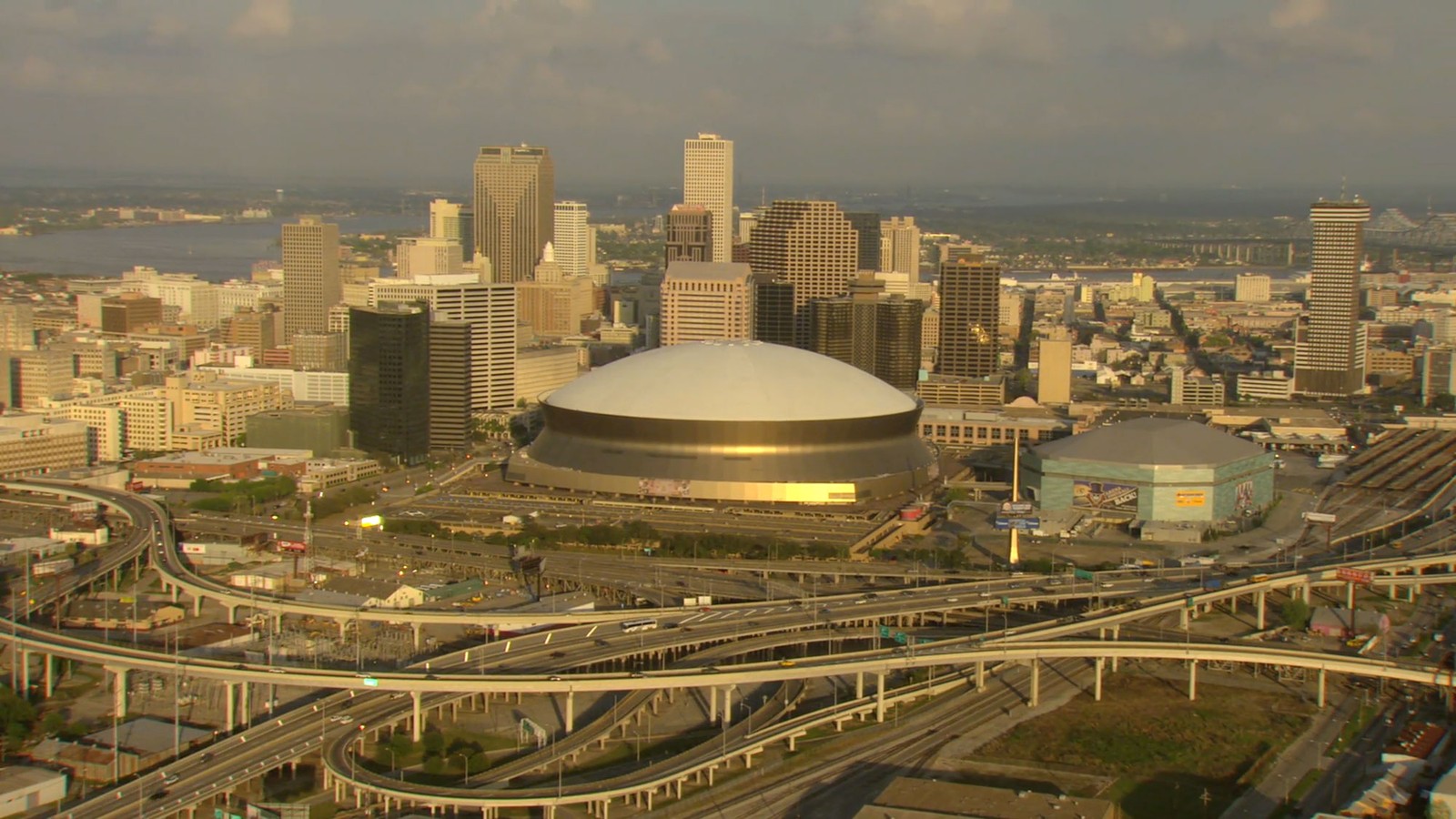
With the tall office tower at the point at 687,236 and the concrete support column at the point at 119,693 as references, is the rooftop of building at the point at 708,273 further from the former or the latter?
the concrete support column at the point at 119,693

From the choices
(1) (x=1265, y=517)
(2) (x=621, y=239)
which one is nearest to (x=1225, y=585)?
(1) (x=1265, y=517)

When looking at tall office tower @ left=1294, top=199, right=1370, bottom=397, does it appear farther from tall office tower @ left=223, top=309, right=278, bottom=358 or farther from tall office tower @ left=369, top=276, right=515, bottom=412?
tall office tower @ left=223, top=309, right=278, bottom=358

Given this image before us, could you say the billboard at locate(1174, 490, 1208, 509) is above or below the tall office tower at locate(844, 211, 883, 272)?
below

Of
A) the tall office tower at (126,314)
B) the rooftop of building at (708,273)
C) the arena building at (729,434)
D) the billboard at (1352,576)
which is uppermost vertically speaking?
the rooftop of building at (708,273)

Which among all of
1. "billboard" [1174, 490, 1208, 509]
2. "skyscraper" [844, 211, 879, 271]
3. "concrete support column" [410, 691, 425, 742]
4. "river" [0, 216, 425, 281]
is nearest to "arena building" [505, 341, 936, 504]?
"billboard" [1174, 490, 1208, 509]

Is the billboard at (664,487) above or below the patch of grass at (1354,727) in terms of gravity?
above

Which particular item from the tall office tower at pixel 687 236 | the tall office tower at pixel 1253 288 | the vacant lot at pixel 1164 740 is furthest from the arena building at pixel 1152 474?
the tall office tower at pixel 1253 288
